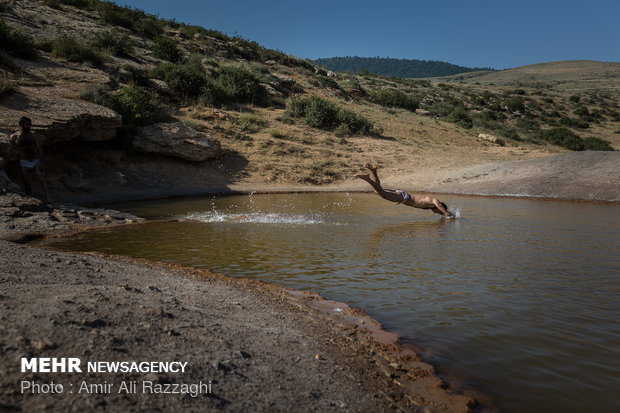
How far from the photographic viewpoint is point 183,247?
709cm

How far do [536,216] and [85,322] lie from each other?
35.0ft

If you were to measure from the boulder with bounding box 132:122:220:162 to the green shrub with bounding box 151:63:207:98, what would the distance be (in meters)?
6.00

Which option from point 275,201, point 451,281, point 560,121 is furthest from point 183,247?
point 560,121

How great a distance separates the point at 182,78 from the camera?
23.6m

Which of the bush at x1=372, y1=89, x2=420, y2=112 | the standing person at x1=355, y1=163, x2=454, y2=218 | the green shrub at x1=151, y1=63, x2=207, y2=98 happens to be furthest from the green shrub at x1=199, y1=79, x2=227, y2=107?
the bush at x1=372, y1=89, x2=420, y2=112

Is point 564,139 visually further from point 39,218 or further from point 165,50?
point 39,218

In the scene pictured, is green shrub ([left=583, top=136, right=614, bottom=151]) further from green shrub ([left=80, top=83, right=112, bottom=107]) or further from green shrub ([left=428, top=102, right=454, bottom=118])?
green shrub ([left=80, top=83, right=112, bottom=107])

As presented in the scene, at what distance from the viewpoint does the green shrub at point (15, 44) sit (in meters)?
16.8

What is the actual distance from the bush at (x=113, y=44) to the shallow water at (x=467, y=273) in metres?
17.1

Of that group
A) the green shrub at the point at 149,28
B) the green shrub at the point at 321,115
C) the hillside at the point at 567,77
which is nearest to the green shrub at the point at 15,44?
the green shrub at the point at 321,115

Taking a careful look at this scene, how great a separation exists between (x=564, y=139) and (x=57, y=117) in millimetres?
34472

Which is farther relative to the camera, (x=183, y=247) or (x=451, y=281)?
(x=183, y=247)

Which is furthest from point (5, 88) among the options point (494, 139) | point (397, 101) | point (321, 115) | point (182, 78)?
point (397, 101)

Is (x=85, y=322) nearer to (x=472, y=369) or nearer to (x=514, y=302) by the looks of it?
(x=472, y=369)
